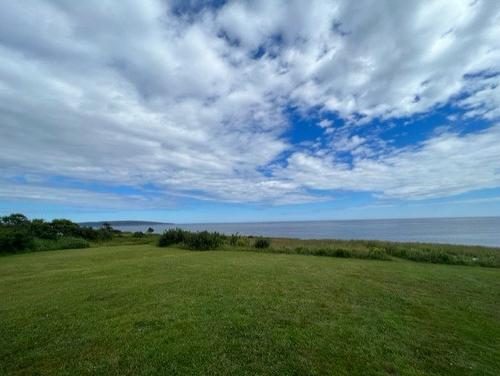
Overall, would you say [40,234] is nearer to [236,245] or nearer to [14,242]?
[14,242]

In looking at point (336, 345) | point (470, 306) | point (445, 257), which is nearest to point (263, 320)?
point (336, 345)

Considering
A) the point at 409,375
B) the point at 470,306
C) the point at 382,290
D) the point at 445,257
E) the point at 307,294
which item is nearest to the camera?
the point at 409,375

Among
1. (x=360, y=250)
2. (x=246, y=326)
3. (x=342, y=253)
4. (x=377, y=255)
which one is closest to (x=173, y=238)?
(x=342, y=253)

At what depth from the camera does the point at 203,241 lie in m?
26.2

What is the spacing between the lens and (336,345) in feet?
17.0

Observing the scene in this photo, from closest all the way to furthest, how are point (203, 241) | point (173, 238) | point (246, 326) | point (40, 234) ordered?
point (246, 326) → point (203, 241) → point (40, 234) → point (173, 238)

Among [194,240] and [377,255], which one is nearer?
[377,255]

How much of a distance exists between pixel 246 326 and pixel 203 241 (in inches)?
826

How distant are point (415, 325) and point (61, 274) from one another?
47.7ft

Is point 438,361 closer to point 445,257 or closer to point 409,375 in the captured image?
point 409,375

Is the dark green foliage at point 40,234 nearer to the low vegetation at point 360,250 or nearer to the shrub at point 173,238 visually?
the shrub at point 173,238

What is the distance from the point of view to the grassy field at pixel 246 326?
14.9 ft

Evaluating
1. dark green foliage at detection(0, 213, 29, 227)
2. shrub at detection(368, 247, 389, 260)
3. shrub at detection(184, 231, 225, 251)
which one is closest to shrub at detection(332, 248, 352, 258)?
shrub at detection(368, 247, 389, 260)

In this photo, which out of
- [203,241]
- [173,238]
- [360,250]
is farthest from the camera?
[173,238]
